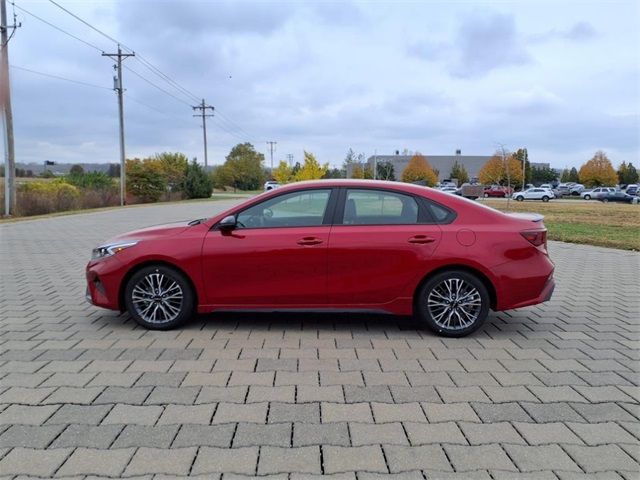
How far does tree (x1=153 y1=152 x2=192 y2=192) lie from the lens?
53484 mm

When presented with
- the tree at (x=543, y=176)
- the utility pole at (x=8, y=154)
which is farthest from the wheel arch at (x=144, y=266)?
the tree at (x=543, y=176)

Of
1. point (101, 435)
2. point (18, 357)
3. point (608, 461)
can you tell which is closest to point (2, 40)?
point (18, 357)

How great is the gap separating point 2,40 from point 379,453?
27520 mm

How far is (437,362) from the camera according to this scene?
454 centimetres

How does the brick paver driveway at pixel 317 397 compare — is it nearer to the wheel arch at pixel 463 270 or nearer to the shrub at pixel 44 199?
the wheel arch at pixel 463 270

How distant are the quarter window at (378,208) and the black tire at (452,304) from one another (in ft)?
2.18

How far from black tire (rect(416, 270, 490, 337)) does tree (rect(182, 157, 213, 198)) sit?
5056cm

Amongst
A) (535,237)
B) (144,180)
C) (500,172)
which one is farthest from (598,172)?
(535,237)

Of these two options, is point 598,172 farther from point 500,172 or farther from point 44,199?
point 44,199

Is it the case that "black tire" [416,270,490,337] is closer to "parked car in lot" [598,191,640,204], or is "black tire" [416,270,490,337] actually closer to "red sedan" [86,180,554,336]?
"red sedan" [86,180,554,336]

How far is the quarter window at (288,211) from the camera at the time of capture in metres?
5.38

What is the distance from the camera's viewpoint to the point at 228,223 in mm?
5312

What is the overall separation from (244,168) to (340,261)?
82.3 m

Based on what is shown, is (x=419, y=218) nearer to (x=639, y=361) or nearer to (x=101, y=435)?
(x=639, y=361)
